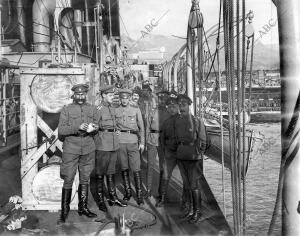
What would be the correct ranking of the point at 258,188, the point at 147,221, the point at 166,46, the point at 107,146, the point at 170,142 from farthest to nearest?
the point at 166,46 < the point at 258,188 < the point at 170,142 < the point at 107,146 < the point at 147,221

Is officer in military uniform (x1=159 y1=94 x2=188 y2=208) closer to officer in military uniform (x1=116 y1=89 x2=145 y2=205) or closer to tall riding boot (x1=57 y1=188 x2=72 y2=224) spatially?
officer in military uniform (x1=116 y1=89 x2=145 y2=205)

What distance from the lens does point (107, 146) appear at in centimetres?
468

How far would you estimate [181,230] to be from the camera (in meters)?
4.02

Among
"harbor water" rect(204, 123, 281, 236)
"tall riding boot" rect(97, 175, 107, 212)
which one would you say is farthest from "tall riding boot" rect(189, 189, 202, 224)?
"harbor water" rect(204, 123, 281, 236)

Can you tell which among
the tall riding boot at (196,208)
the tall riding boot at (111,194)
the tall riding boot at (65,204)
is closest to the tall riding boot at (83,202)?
the tall riding boot at (65,204)

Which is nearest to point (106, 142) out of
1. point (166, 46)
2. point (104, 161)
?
point (104, 161)

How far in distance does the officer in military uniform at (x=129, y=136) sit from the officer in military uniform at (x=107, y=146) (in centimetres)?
13

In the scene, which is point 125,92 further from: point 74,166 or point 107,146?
point 74,166

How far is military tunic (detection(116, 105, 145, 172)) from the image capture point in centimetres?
490

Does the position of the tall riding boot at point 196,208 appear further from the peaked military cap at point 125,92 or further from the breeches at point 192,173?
the peaked military cap at point 125,92

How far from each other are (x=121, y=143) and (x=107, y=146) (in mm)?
283

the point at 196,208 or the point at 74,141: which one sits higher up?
the point at 74,141

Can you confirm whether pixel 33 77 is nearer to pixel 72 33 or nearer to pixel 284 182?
pixel 284 182

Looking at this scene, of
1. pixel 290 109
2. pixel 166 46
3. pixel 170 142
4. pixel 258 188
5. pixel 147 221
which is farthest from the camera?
pixel 166 46
